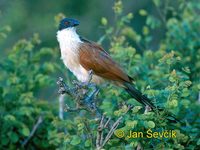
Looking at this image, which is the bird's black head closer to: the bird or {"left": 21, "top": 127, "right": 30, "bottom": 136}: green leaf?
the bird

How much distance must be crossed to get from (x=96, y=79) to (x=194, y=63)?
1342 millimetres

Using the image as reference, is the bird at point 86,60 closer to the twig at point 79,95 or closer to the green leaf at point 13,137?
the twig at point 79,95

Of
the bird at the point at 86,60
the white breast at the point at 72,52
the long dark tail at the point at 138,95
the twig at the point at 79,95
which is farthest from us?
the white breast at the point at 72,52

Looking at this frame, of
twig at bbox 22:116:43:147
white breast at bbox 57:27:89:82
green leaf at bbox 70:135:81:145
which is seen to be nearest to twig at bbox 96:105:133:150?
Answer: green leaf at bbox 70:135:81:145

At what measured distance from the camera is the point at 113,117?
5.61 metres

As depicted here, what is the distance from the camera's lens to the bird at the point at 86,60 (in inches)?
241

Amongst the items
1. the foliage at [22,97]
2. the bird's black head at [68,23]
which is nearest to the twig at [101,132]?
the foliage at [22,97]

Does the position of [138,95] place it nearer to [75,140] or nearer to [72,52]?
[75,140]

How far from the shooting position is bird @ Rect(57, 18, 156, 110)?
612cm

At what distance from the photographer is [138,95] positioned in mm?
5688

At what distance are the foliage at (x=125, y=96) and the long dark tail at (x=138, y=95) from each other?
0.05 metres

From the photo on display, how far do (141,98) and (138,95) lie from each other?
0.28ft

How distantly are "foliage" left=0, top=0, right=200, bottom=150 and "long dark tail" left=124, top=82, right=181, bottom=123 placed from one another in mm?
47

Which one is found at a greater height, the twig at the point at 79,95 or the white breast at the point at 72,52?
the white breast at the point at 72,52
